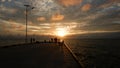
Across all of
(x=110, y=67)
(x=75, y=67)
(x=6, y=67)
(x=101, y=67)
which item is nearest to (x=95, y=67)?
(x=101, y=67)

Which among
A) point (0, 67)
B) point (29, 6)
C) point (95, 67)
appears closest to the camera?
point (0, 67)

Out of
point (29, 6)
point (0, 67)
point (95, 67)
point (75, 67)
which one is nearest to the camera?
point (0, 67)

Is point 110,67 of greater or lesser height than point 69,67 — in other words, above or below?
below

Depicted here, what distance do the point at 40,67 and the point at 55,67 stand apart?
935 millimetres

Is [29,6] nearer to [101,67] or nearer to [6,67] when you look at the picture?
[101,67]

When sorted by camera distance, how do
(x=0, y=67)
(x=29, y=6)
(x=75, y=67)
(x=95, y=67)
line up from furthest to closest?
1. (x=29, y=6)
2. (x=95, y=67)
3. (x=75, y=67)
4. (x=0, y=67)

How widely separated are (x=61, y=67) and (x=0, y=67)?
374 centimetres

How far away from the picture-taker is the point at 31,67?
36.3ft

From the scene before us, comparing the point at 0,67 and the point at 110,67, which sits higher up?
the point at 0,67

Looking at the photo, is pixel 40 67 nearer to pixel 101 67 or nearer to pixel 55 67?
pixel 55 67

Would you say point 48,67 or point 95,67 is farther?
point 95,67

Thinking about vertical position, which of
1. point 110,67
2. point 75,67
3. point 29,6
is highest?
point 29,6

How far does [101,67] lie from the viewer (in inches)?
1407

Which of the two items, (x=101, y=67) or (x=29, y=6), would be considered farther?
(x=29, y=6)
